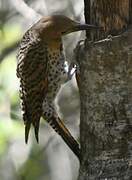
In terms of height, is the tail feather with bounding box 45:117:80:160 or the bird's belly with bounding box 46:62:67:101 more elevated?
the bird's belly with bounding box 46:62:67:101

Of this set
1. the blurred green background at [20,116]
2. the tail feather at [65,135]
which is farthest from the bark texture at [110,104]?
the blurred green background at [20,116]

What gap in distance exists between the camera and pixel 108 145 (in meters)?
4.18

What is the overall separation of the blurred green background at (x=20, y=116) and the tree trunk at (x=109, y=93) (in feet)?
6.14

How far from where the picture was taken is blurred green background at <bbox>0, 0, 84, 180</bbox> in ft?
20.3

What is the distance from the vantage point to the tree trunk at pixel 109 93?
4.13m

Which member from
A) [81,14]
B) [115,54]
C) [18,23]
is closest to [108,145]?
[115,54]

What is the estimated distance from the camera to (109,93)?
13.7 feet

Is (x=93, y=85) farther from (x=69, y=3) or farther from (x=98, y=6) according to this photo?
(x=69, y=3)

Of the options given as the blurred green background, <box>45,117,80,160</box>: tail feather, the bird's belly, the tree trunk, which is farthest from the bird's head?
the blurred green background

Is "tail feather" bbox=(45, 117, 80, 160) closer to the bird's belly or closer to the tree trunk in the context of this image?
the bird's belly

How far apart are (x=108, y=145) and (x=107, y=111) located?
0.19 meters

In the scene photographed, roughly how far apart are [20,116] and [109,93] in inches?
86.1

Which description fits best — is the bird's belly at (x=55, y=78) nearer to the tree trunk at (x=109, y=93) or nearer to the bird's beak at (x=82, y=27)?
the bird's beak at (x=82, y=27)

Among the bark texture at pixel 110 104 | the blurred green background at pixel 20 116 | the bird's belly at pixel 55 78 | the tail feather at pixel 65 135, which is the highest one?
the bark texture at pixel 110 104
